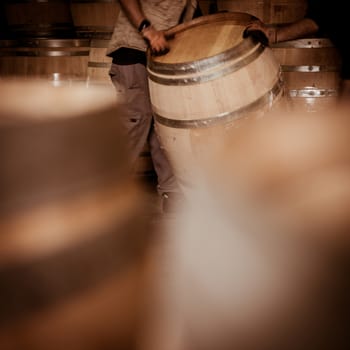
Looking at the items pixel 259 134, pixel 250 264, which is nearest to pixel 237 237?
pixel 250 264

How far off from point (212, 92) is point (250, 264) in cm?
111

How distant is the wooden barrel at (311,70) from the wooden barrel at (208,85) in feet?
4.19

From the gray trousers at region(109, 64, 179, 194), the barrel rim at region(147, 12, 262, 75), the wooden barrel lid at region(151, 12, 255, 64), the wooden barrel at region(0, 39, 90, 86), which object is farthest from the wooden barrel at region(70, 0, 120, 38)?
the barrel rim at region(147, 12, 262, 75)

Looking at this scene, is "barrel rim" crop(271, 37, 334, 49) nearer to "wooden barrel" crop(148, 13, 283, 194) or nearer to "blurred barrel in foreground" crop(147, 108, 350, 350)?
"wooden barrel" crop(148, 13, 283, 194)

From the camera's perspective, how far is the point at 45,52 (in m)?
4.29

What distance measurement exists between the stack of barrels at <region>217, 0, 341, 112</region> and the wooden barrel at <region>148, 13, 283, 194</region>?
1255 millimetres

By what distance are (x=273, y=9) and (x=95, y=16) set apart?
1363mm

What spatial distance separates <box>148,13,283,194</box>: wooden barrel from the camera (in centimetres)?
253

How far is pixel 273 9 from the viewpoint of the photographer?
13.0 feet

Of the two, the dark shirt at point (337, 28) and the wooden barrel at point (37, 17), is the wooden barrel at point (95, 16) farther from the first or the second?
the dark shirt at point (337, 28)

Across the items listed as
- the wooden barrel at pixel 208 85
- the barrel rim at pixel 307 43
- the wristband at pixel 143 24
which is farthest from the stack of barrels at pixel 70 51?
the wooden barrel at pixel 208 85

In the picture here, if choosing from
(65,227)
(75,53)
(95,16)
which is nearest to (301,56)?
(95,16)

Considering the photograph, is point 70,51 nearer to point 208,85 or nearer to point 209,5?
point 209,5

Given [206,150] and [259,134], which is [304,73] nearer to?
[206,150]
